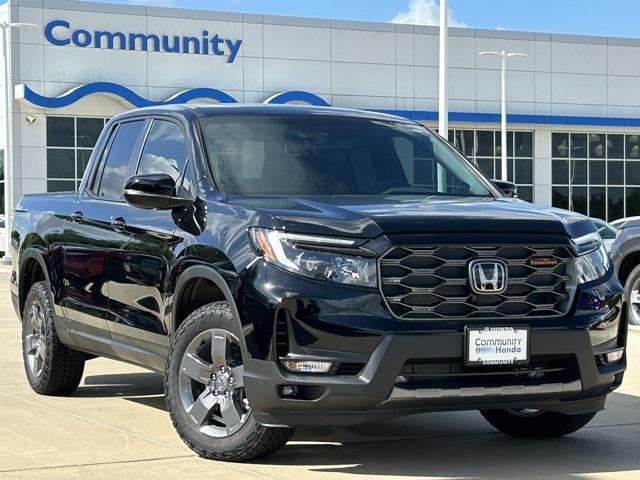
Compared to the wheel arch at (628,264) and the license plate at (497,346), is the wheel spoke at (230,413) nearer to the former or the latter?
the license plate at (497,346)

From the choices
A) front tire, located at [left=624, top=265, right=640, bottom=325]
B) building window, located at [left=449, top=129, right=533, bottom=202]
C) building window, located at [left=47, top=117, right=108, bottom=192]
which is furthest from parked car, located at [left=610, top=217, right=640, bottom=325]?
building window, located at [left=449, top=129, right=533, bottom=202]

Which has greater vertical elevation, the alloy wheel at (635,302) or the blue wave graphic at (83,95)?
the blue wave graphic at (83,95)

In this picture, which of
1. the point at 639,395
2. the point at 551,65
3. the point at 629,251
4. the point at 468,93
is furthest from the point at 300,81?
the point at 639,395

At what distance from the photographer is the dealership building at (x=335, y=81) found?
45062mm

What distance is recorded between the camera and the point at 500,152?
2073 inches

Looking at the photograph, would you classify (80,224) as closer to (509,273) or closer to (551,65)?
(509,273)

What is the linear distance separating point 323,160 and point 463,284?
1.48 metres

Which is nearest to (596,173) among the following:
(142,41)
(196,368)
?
(142,41)

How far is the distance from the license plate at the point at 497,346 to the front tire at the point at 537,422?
3.92 feet

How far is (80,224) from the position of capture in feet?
26.3

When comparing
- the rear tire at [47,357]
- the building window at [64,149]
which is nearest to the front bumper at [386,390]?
the rear tire at [47,357]

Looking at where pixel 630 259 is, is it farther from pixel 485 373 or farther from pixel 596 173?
pixel 596 173

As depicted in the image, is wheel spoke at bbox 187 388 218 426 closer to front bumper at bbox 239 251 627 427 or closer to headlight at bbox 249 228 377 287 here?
front bumper at bbox 239 251 627 427

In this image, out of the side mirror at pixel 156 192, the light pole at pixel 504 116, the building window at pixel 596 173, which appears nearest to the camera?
the side mirror at pixel 156 192
